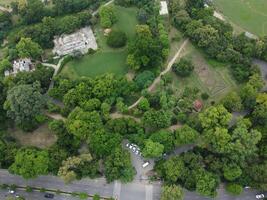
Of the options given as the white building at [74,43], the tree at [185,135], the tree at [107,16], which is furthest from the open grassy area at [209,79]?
the white building at [74,43]

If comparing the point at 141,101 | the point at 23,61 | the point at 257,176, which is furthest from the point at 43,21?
the point at 257,176

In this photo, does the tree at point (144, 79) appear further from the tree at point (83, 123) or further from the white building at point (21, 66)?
the white building at point (21, 66)

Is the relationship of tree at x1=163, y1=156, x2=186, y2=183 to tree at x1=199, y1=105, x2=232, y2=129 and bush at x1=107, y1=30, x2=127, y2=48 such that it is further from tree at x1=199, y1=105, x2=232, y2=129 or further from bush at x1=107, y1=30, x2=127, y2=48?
bush at x1=107, y1=30, x2=127, y2=48

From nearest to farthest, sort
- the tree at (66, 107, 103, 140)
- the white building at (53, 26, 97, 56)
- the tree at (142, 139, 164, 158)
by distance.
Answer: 1. the tree at (142, 139, 164, 158)
2. the tree at (66, 107, 103, 140)
3. the white building at (53, 26, 97, 56)

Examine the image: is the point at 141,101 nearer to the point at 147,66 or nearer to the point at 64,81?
the point at 147,66

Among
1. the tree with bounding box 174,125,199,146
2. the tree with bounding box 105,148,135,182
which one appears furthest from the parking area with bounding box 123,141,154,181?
the tree with bounding box 174,125,199,146

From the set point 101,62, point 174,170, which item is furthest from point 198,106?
point 101,62

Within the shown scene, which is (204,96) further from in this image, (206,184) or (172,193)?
(172,193)
